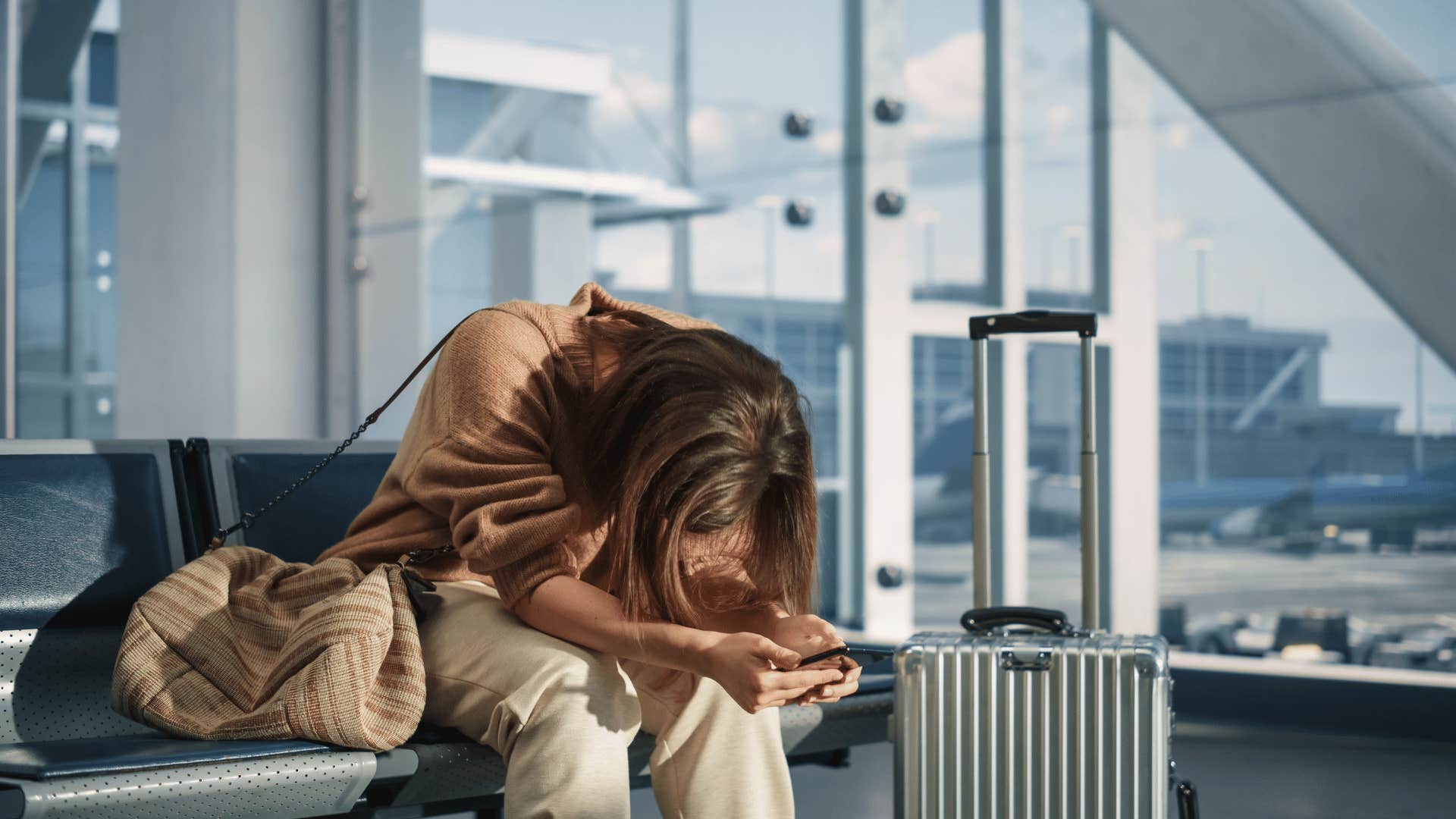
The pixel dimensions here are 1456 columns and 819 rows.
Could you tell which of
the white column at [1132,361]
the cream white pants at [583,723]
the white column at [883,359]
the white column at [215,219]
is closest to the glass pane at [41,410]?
the white column at [215,219]

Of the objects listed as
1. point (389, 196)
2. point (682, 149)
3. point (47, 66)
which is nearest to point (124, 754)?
point (682, 149)

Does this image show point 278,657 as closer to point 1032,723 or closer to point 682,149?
point 1032,723

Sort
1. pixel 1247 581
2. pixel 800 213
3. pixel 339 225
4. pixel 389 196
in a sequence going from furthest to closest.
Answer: pixel 339 225 → pixel 389 196 → pixel 800 213 → pixel 1247 581

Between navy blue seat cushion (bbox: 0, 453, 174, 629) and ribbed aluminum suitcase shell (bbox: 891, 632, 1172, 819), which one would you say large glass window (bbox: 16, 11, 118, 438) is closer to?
navy blue seat cushion (bbox: 0, 453, 174, 629)

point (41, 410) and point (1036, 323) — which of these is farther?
point (41, 410)

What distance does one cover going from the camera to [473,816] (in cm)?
288

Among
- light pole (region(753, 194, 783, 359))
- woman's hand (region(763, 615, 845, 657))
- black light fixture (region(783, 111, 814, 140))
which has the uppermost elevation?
black light fixture (region(783, 111, 814, 140))

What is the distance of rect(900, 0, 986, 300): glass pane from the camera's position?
436 centimetres

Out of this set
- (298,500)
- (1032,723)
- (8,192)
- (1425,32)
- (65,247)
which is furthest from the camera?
(65,247)

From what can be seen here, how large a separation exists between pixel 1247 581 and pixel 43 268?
4.99 meters

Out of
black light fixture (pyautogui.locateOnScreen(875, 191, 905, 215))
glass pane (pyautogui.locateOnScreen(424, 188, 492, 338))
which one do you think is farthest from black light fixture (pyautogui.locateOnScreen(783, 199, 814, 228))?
glass pane (pyautogui.locateOnScreen(424, 188, 492, 338))

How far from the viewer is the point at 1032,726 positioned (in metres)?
1.77

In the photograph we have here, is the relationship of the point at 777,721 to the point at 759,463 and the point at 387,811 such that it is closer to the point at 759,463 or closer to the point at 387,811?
the point at 759,463

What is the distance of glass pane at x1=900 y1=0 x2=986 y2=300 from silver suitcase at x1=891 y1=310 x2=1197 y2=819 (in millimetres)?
2651
